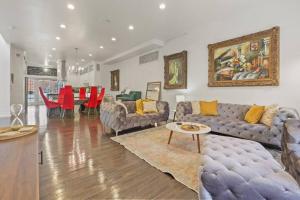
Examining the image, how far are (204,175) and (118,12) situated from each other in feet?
14.2

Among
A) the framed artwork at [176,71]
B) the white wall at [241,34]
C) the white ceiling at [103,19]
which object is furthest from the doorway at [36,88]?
the white wall at [241,34]

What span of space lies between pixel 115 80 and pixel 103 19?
5735 mm

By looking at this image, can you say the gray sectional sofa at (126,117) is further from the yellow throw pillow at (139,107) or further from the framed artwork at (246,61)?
the framed artwork at (246,61)

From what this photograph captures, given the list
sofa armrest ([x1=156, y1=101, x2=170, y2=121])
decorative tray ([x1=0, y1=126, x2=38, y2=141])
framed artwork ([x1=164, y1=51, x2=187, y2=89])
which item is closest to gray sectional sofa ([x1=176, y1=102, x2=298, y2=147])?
sofa armrest ([x1=156, y1=101, x2=170, y2=121])

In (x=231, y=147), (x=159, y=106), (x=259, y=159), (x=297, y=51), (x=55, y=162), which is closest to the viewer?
(x=259, y=159)

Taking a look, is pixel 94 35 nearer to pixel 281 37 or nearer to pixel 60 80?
pixel 281 37

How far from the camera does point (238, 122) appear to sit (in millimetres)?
3604

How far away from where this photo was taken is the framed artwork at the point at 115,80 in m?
9.96

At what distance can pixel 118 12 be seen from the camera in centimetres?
427

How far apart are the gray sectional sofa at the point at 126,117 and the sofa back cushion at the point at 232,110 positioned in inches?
61.2

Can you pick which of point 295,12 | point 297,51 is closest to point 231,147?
point 297,51

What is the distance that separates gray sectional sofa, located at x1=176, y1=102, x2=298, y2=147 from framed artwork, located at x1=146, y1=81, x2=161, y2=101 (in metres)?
2.24

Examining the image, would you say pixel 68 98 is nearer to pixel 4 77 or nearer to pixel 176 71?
pixel 4 77

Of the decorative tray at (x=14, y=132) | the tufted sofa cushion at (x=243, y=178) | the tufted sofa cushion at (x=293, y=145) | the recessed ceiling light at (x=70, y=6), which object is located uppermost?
the recessed ceiling light at (x=70, y=6)
